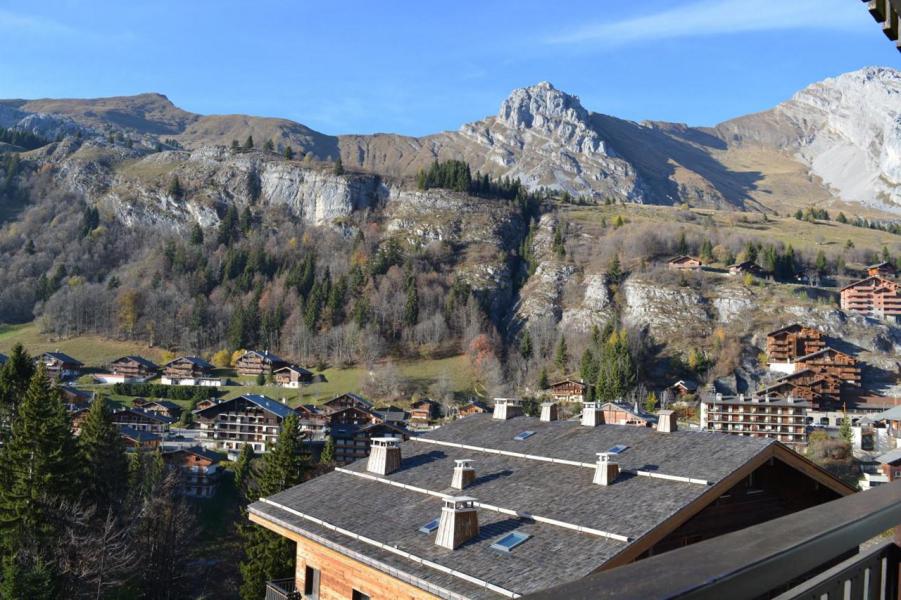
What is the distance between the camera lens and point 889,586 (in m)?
2.49

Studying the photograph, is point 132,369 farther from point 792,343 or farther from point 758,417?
point 792,343

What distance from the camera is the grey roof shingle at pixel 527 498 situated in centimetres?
983

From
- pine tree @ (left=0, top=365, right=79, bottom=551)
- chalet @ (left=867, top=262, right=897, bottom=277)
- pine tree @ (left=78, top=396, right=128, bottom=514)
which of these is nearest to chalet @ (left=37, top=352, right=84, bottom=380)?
pine tree @ (left=78, top=396, right=128, bottom=514)

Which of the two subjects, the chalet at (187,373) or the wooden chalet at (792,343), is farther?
the chalet at (187,373)

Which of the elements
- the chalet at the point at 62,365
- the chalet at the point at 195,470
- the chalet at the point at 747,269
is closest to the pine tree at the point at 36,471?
the chalet at the point at 195,470

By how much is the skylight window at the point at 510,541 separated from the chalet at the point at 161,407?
206ft

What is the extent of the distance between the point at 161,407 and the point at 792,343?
68.8 m

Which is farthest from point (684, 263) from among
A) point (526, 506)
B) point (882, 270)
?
point (526, 506)

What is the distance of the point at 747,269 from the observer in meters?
98.8

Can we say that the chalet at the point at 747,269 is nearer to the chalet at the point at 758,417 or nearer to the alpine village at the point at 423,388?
the alpine village at the point at 423,388

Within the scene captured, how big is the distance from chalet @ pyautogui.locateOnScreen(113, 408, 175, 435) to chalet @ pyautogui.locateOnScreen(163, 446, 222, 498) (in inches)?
497

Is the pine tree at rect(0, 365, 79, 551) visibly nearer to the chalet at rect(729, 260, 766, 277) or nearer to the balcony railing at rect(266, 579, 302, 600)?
the balcony railing at rect(266, 579, 302, 600)

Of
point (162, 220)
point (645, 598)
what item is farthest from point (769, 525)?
point (162, 220)

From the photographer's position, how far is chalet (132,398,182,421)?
221 feet
